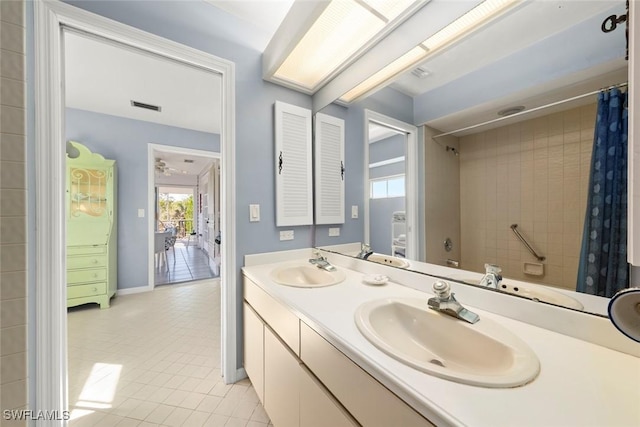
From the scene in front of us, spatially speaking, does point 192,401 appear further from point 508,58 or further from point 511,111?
point 508,58

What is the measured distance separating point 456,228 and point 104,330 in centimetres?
321

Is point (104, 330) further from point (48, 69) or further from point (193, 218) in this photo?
point (193, 218)

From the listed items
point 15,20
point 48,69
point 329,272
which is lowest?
point 329,272

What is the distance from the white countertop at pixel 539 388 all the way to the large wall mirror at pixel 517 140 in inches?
5.8

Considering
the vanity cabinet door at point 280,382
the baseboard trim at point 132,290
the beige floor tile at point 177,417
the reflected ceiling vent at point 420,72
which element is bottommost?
the beige floor tile at point 177,417

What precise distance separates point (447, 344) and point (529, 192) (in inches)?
22.5

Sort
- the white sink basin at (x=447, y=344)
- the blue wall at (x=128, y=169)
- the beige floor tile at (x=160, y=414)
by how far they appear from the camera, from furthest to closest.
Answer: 1. the blue wall at (x=128, y=169)
2. the beige floor tile at (x=160, y=414)
3. the white sink basin at (x=447, y=344)

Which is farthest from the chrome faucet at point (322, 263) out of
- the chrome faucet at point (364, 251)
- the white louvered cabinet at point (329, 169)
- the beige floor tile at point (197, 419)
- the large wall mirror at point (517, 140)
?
the beige floor tile at point (197, 419)

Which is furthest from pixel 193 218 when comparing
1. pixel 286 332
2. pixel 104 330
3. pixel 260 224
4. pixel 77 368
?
pixel 286 332

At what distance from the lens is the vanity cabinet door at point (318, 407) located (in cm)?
69

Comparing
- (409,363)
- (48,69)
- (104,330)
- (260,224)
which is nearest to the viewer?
(409,363)

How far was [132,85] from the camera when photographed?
255 centimetres

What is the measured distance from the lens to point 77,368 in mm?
1733

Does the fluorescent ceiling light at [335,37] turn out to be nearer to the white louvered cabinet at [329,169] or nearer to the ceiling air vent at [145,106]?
the white louvered cabinet at [329,169]
